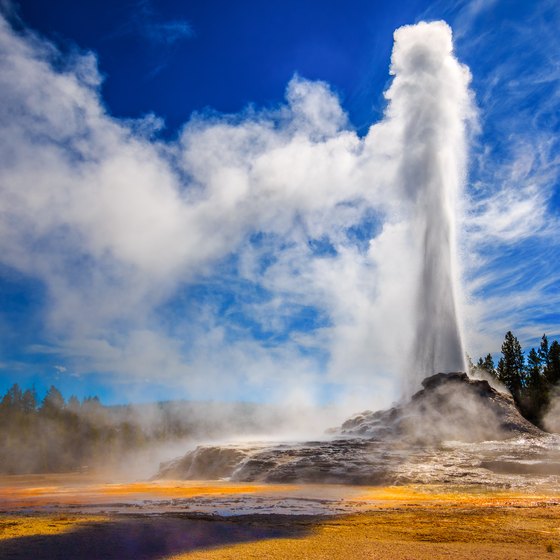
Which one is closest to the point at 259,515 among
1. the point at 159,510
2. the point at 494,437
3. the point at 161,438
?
the point at 159,510

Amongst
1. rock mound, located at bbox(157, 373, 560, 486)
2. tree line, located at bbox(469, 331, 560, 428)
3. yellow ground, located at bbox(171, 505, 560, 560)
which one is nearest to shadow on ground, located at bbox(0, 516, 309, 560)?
yellow ground, located at bbox(171, 505, 560, 560)

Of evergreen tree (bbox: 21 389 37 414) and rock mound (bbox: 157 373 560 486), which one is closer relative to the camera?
rock mound (bbox: 157 373 560 486)

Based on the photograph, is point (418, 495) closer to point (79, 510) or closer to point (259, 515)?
point (259, 515)

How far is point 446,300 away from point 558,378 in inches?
1369

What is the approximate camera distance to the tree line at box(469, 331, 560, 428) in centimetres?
6041

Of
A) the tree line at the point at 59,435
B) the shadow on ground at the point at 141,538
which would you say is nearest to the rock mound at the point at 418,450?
the shadow on ground at the point at 141,538

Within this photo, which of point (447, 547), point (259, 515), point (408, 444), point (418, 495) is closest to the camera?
point (447, 547)

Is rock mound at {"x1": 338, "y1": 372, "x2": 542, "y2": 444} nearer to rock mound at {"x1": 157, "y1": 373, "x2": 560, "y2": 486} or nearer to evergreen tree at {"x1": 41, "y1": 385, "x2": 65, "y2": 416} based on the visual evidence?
rock mound at {"x1": 157, "y1": 373, "x2": 560, "y2": 486}

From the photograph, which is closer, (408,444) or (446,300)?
(408,444)

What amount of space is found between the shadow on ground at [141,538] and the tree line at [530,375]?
55.2 metres

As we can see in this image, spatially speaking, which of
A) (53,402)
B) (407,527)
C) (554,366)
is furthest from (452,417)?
(53,402)

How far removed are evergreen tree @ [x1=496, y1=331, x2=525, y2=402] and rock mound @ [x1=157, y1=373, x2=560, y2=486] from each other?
1645 inches

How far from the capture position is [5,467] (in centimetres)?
A: 6594

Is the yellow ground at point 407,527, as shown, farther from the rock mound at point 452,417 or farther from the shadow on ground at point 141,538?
the rock mound at point 452,417
